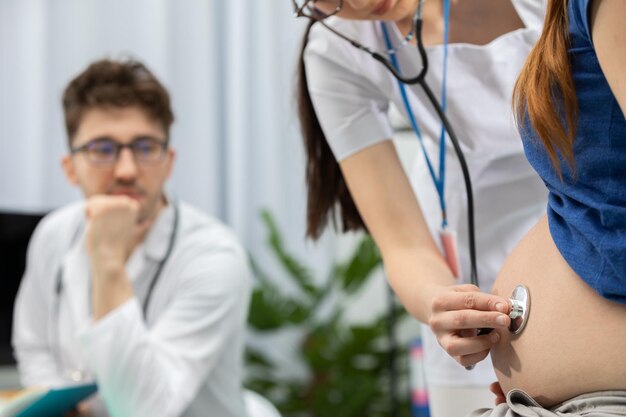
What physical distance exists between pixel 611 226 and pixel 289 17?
3174 mm

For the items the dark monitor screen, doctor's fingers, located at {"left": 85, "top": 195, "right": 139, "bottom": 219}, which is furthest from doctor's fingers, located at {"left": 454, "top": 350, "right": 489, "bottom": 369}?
the dark monitor screen

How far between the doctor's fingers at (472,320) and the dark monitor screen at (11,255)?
2375 mm

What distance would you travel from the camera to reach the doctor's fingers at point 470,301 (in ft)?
3.01

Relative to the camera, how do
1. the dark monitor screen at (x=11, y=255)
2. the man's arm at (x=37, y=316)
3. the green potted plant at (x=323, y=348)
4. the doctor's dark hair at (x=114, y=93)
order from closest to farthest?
the doctor's dark hair at (x=114, y=93)
the man's arm at (x=37, y=316)
the dark monitor screen at (x=11, y=255)
the green potted plant at (x=323, y=348)

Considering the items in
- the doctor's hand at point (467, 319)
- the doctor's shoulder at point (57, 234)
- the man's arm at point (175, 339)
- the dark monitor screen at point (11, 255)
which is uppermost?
the doctor's hand at point (467, 319)

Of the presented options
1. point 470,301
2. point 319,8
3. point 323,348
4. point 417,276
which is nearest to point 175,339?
point 417,276

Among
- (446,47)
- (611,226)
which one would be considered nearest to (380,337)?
(446,47)

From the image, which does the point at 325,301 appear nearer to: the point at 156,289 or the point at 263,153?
the point at 263,153

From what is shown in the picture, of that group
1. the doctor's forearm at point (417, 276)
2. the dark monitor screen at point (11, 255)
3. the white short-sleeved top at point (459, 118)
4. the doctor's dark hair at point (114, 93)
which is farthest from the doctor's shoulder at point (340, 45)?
the dark monitor screen at point (11, 255)

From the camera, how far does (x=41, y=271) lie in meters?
2.42

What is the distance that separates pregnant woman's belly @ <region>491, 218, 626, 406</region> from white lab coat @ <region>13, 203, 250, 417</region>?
112 cm

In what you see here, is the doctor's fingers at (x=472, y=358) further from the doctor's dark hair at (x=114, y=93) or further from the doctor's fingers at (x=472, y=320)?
the doctor's dark hair at (x=114, y=93)

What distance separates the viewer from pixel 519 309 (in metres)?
0.92

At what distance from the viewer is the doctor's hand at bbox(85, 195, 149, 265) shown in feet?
6.79
